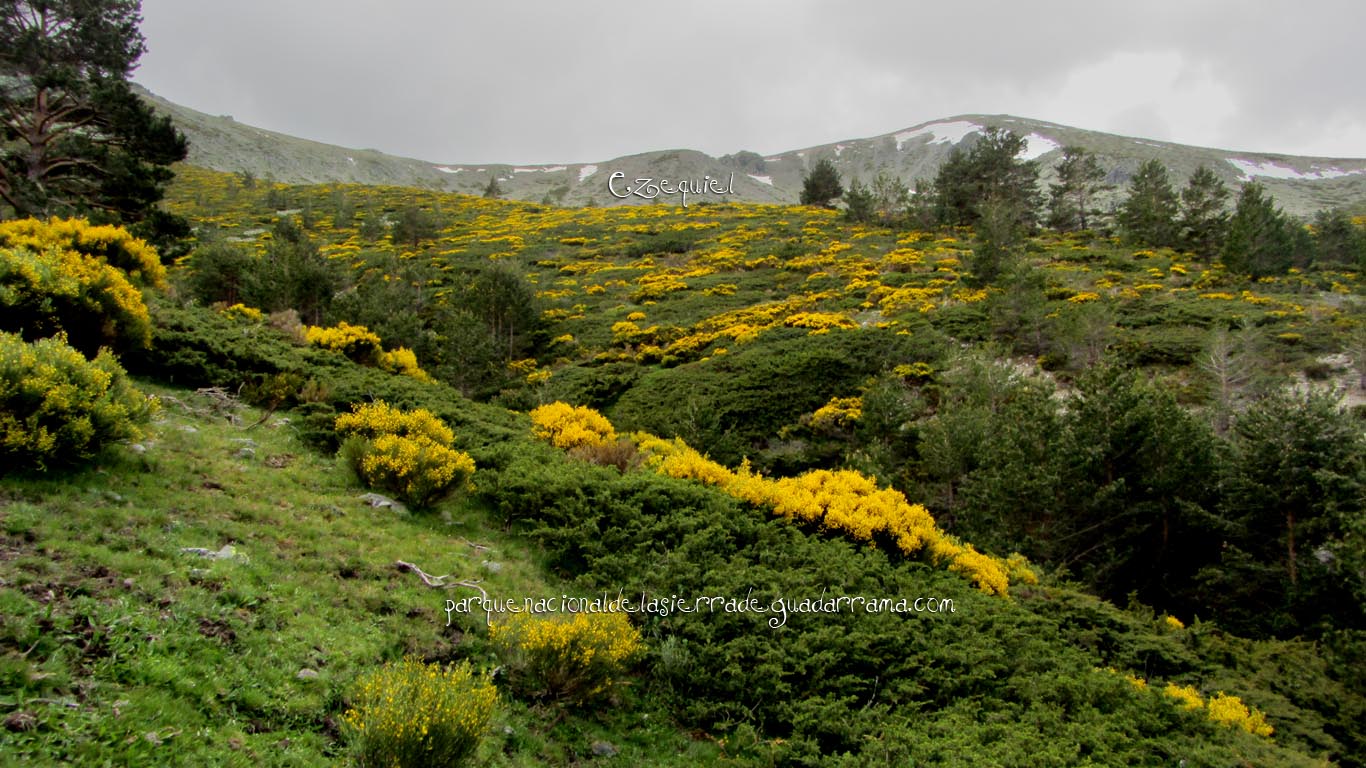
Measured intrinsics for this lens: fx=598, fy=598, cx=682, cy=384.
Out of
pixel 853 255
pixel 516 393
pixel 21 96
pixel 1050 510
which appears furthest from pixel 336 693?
pixel 853 255

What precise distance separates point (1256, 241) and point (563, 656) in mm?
47963

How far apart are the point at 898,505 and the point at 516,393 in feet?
53.8

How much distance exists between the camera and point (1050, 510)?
14.1 m

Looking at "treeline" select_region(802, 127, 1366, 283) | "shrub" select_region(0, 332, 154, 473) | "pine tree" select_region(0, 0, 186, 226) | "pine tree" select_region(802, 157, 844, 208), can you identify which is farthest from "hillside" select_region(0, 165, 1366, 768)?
"pine tree" select_region(802, 157, 844, 208)

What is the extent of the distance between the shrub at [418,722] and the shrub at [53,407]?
4.29m

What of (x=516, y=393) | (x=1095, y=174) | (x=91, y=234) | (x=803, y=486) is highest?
(x=1095, y=174)

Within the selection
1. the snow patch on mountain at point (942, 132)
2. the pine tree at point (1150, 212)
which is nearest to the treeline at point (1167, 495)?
the pine tree at point (1150, 212)

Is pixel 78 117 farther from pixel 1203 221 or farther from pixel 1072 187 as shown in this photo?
pixel 1072 187

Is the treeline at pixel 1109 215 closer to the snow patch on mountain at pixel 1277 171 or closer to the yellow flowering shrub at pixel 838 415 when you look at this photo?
the yellow flowering shrub at pixel 838 415

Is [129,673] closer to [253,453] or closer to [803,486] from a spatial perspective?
[253,453]

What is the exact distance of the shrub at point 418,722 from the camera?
359 centimetres

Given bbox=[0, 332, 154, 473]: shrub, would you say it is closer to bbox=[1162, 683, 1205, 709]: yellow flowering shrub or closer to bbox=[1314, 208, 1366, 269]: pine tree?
bbox=[1162, 683, 1205, 709]: yellow flowering shrub

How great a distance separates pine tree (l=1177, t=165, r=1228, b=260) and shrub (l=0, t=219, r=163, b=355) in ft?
Answer: 177

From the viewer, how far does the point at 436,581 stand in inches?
257
